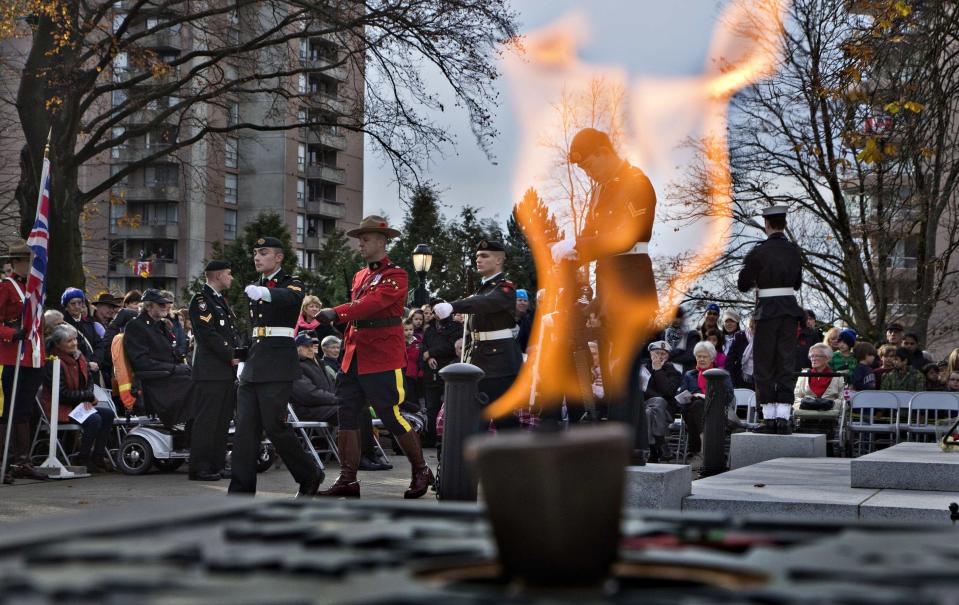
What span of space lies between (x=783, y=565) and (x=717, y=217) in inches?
350

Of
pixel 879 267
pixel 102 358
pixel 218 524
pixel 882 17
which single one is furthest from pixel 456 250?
pixel 218 524

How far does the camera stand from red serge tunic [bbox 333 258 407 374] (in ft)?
34.0

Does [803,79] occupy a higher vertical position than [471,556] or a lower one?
higher

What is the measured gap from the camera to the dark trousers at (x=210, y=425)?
42.1 feet

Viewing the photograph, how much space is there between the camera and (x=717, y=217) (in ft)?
35.6

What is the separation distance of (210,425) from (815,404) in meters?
7.26

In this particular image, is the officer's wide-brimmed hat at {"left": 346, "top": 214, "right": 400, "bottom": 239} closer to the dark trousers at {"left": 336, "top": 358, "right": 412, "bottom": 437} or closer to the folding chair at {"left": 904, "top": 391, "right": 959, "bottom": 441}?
the dark trousers at {"left": 336, "top": 358, "right": 412, "bottom": 437}

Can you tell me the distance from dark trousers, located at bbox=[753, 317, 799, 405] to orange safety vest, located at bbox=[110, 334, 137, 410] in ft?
22.2

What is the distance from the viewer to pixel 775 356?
12141 millimetres

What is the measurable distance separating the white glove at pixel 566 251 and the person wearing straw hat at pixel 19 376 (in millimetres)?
7202

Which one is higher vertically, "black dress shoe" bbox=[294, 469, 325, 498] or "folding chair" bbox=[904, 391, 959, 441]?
"folding chair" bbox=[904, 391, 959, 441]

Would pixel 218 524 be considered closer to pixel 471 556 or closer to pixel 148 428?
pixel 471 556

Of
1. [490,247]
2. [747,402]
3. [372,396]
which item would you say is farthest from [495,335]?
[747,402]

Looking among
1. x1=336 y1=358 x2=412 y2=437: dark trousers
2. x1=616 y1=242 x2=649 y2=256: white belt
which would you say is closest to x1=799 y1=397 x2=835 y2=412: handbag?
x1=336 y1=358 x2=412 y2=437: dark trousers
